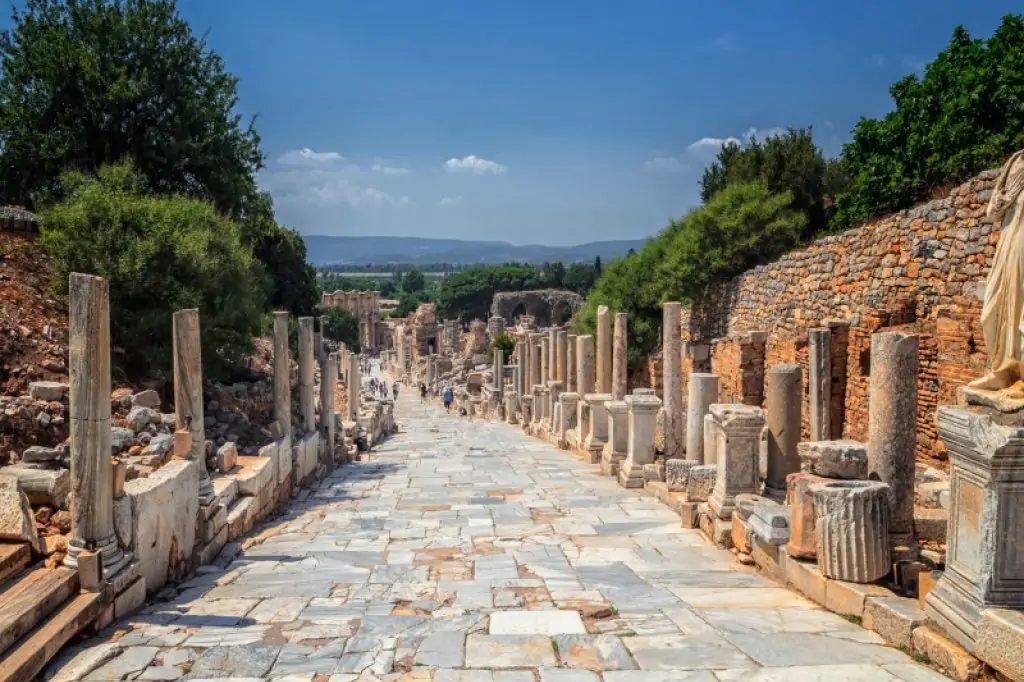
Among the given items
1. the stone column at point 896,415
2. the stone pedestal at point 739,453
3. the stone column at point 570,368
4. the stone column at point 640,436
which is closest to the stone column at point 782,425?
the stone pedestal at point 739,453

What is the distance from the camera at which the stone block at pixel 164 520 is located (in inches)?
270

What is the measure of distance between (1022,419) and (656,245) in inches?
918

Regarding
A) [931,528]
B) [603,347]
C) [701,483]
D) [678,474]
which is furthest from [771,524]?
[603,347]

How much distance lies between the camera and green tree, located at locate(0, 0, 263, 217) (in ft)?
59.2

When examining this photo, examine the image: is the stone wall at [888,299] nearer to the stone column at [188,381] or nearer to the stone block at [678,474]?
the stone block at [678,474]

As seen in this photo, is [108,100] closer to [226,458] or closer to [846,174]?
[226,458]

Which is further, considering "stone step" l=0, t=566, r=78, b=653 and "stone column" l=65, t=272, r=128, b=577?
"stone column" l=65, t=272, r=128, b=577

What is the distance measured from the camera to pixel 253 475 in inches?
418

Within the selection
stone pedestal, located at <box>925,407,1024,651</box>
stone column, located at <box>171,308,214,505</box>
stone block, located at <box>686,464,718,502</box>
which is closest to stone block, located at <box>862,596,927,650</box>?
stone pedestal, located at <box>925,407,1024,651</box>

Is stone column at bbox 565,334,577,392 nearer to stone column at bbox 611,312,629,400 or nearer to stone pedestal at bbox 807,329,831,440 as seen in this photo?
stone column at bbox 611,312,629,400

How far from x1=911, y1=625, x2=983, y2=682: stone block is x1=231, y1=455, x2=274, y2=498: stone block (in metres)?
8.12

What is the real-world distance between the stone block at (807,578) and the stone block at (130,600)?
5536 millimetres

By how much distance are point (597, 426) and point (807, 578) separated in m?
10.0

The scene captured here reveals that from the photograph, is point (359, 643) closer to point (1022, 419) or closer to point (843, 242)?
point (1022, 419)
